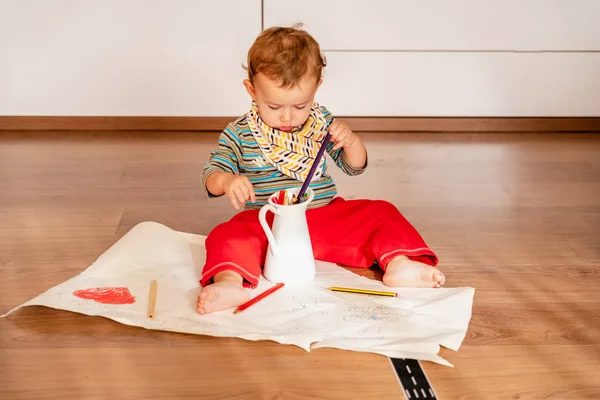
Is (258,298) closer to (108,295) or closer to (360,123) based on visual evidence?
(108,295)

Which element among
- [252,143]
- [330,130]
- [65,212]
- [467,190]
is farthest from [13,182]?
[467,190]

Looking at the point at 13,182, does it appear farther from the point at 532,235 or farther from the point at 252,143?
the point at 532,235

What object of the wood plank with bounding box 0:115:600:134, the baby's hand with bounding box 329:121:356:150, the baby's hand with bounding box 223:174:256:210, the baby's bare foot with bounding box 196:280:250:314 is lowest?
the wood plank with bounding box 0:115:600:134

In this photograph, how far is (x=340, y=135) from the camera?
1.29 metres

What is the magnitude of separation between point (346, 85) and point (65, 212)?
0.87m

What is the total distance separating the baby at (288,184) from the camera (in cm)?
122

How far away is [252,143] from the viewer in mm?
1356

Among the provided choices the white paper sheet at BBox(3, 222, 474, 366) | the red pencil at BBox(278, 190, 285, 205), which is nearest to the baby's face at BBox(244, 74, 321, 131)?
the red pencil at BBox(278, 190, 285, 205)

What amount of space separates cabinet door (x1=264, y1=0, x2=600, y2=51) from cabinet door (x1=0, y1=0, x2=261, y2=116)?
154mm

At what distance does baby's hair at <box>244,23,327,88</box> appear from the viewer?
1214mm

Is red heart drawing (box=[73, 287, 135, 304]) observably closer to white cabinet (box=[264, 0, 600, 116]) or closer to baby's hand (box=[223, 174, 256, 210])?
baby's hand (box=[223, 174, 256, 210])

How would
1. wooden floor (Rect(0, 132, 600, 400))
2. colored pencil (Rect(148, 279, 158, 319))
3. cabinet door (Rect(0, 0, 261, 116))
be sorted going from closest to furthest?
1. wooden floor (Rect(0, 132, 600, 400))
2. colored pencil (Rect(148, 279, 158, 319))
3. cabinet door (Rect(0, 0, 261, 116))

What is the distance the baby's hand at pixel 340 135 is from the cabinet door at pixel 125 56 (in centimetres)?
86

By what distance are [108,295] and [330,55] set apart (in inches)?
43.8
